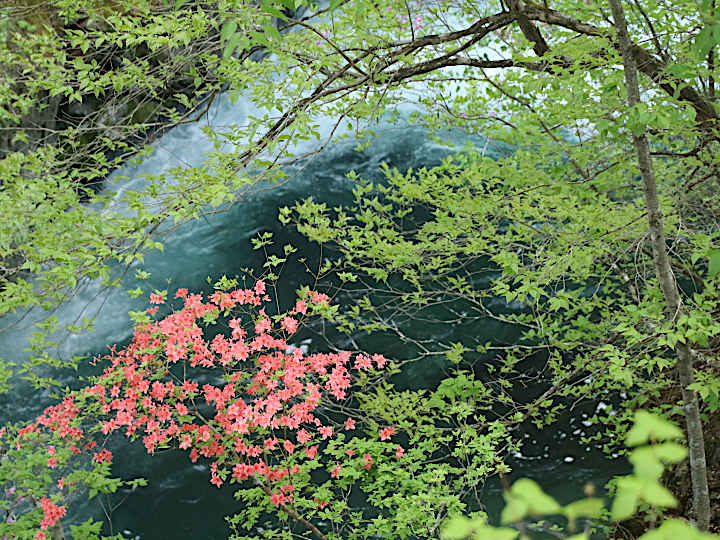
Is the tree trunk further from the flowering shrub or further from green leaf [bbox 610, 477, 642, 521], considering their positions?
green leaf [bbox 610, 477, 642, 521]

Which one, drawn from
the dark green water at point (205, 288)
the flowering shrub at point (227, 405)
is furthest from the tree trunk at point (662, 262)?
the dark green water at point (205, 288)

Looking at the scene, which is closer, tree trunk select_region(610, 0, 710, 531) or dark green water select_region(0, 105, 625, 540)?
tree trunk select_region(610, 0, 710, 531)

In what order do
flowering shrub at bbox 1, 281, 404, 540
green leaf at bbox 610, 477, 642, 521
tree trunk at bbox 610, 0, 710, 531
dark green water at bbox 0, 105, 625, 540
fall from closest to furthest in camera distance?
green leaf at bbox 610, 477, 642, 521 < tree trunk at bbox 610, 0, 710, 531 < flowering shrub at bbox 1, 281, 404, 540 < dark green water at bbox 0, 105, 625, 540

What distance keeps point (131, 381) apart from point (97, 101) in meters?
4.38

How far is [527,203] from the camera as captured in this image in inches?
135

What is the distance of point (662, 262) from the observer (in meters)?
2.27

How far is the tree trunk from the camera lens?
209 centimetres

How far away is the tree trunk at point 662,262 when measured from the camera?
2.09 meters

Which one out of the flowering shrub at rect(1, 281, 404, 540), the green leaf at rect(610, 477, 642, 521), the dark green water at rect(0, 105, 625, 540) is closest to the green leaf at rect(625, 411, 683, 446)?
the green leaf at rect(610, 477, 642, 521)

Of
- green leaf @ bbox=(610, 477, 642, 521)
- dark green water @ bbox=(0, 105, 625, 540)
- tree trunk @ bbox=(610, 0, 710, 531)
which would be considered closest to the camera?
green leaf @ bbox=(610, 477, 642, 521)

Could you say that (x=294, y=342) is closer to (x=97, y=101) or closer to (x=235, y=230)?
(x=235, y=230)

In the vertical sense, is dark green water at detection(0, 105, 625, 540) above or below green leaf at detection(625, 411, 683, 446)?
below

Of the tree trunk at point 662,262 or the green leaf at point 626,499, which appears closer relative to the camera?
the green leaf at point 626,499

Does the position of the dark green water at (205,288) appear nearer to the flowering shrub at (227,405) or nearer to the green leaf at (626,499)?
the flowering shrub at (227,405)
